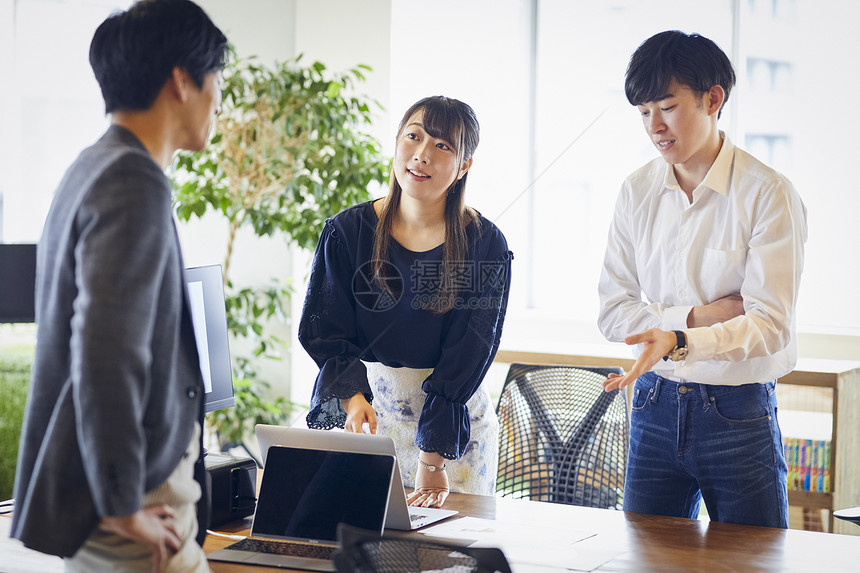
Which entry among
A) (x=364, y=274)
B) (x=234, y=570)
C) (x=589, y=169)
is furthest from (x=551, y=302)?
(x=234, y=570)

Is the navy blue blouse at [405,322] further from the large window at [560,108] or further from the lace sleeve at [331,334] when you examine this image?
the large window at [560,108]

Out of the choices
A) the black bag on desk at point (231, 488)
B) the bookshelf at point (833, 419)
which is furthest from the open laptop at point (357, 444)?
the bookshelf at point (833, 419)

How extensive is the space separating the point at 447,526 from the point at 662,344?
0.51 m

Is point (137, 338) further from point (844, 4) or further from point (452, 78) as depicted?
point (844, 4)

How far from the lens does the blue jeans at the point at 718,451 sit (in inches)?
60.7

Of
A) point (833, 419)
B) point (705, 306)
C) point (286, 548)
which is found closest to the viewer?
point (286, 548)

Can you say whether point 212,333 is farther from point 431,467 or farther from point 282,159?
point 282,159

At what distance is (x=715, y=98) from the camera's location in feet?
5.32

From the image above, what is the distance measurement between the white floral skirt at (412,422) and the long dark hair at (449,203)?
0.57 ft

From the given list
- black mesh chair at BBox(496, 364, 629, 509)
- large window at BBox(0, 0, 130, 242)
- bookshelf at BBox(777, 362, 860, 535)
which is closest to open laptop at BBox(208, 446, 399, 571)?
black mesh chair at BBox(496, 364, 629, 509)

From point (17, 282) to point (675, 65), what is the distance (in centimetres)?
142

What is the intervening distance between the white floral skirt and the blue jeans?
356mm

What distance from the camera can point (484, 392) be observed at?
1.79m

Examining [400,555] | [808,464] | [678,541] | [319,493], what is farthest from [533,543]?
[808,464]
